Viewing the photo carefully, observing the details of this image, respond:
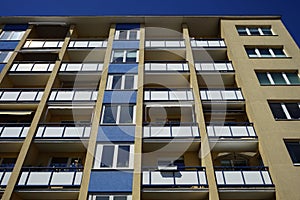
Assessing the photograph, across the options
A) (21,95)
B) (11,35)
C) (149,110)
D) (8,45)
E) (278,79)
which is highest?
(11,35)

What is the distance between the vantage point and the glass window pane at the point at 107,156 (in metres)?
15.7

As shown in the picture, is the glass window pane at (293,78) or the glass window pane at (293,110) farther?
the glass window pane at (293,78)

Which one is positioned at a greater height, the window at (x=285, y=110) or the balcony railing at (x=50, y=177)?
the window at (x=285, y=110)

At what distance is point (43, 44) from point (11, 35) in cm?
355

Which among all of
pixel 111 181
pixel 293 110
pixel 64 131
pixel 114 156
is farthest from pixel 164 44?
pixel 111 181

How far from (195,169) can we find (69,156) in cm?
743

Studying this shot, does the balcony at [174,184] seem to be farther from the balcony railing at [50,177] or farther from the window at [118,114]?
the window at [118,114]

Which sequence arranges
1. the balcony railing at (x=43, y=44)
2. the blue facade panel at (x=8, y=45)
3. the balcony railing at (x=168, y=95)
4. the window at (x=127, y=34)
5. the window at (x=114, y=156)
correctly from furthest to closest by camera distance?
the window at (x=127, y=34) → the balcony railing at (x=43, y=44) → the blue facade panel at (x=8, y=45) → the balcony railing at (x=168, y=95) → the window at (x=114, y=156)

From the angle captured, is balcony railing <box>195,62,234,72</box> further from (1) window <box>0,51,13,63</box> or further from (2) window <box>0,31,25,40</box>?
(2) window <box>0,31,25,40</box>

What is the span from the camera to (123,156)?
16000mm

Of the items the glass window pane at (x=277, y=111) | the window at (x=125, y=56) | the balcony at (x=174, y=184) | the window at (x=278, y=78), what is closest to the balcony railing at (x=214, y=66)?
the window at (x=278, y=78)

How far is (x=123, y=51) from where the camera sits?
23.8m

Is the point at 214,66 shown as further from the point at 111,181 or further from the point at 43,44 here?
the point at 43,44

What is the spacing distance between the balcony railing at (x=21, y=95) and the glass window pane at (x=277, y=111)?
1478 centimetres
